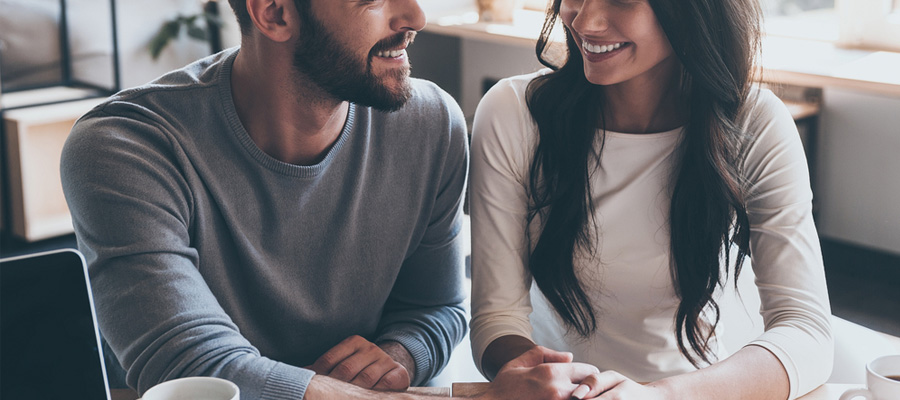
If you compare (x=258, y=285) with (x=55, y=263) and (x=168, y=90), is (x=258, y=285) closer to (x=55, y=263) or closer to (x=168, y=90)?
(x=168, y=90)

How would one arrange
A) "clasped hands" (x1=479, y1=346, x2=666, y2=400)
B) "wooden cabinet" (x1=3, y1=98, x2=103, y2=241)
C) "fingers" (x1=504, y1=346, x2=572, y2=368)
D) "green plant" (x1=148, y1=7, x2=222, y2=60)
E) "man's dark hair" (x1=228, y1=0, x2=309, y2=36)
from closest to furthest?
1. "clasped hands" (x1=479, y1=346, x2=666, y2=400)
2. "fingers" (x1=504, y1=346, x2=572, y2=368)
3. "man's dark hair" (x1=228, y1=0, x2=309, y2=36)
4. "wooden cabinet" (x1=3, y1=98, x2=103, y2=241)
5. "green plant" (x1=148, y1=7, x2=222, y2=60)

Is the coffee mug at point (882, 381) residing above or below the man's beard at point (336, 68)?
below

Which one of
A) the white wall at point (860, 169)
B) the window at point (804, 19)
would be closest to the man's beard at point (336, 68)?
the white wall at point (860, 169)

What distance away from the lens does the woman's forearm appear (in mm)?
1075

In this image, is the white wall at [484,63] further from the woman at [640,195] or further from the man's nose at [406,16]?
the man's nose at [406,16]

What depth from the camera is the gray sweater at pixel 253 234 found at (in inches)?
40.8

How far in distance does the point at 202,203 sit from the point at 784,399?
31.0 inches

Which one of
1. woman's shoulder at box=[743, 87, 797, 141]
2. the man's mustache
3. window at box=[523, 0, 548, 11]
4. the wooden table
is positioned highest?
the man's mustache

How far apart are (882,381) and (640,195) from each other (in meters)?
0.51

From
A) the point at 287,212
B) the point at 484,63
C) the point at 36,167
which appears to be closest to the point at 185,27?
the point at 36,167

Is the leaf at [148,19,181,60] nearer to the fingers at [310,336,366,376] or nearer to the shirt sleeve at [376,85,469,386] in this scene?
the shirt sleeve at [376,85,469,386]

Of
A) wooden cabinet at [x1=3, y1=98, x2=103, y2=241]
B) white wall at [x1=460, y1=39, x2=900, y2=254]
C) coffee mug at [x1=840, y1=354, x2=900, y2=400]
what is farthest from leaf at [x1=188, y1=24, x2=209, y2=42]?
coffee mug at [x1=840, y1=354, x2=900, y2=400]

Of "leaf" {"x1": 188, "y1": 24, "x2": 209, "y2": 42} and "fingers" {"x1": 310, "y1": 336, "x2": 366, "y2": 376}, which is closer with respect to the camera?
"fingers" {"x1": 310, "y1": 336, "x2": 366, "y2": 376}

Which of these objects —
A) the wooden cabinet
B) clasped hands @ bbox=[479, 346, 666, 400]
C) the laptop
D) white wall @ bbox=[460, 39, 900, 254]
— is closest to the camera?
the laptop
